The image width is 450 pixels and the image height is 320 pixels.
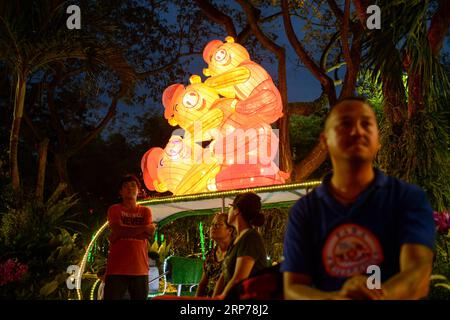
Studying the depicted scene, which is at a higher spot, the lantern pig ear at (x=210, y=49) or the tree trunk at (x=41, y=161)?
the lantern pig ear at (x=210, y=49)

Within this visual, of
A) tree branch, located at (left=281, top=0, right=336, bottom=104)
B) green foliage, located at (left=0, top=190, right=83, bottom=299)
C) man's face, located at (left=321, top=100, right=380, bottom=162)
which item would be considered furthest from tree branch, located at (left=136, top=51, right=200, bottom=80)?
man's face, located at (left=321, top=100, right=380, bottom=162)

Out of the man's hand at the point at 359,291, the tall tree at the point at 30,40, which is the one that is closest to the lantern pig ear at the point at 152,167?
the tall tree at the point at 30,40

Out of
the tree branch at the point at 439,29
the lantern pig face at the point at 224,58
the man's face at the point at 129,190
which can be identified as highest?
the lantern pig face at the point at 224,58

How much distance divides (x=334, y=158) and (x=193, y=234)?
362 inches

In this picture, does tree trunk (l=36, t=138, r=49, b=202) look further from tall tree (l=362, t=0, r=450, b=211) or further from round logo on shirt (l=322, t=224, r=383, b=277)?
round logo on shirt (l=322, t=224, r=383, b=277)

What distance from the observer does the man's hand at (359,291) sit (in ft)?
5.61

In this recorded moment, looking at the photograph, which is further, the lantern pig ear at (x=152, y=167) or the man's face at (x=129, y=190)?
the lantern pig ear at (x=152, y=167)

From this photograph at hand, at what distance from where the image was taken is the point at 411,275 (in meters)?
1.72

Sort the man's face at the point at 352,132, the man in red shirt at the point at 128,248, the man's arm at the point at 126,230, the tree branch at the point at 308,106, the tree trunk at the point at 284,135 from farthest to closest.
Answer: the tree branch at the point at 308,106 < the tree trunk at the point at 284,135 < the man's arm at the point at 126,230 < the man in red shirt at the point at 128,248 < the man's face at the point at 352,132

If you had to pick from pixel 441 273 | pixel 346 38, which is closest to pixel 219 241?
pixel 441 273

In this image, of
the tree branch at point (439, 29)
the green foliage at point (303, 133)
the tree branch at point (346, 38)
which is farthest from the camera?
the green foliage at point (303, 133)

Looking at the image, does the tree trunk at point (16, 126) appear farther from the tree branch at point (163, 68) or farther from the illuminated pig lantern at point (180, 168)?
the tree branch at point (163, 68)

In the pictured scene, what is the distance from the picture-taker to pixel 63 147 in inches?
703
